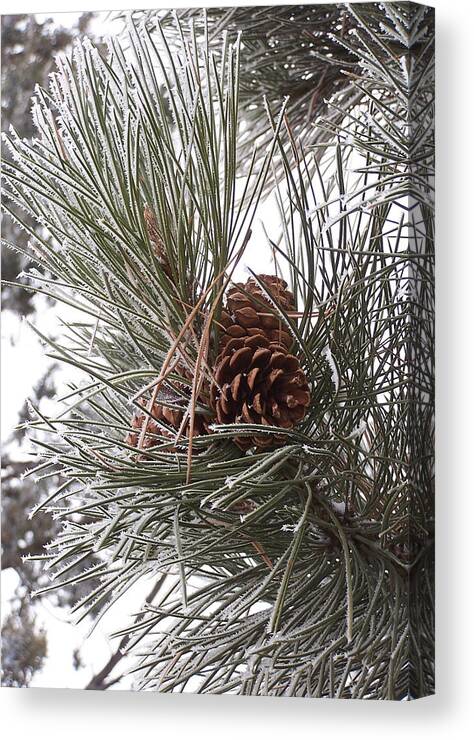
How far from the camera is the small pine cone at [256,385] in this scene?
2.41ft

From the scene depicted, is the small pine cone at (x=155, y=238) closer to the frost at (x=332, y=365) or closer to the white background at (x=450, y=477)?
the frost at (x=332, y=365)

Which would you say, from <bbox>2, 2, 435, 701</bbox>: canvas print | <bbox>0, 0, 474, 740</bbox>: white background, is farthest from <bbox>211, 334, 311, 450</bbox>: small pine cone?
<bbox>0, 0, 474, 740</bbox>: white background

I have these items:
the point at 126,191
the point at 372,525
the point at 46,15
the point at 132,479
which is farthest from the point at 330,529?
the point at 46,15

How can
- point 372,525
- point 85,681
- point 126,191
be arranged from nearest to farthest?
point 126,191, point 372,525, point 85,681

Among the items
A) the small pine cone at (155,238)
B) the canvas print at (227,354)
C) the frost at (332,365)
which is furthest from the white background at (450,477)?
the small pine cone at (155,238)

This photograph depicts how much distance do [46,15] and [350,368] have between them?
406mm

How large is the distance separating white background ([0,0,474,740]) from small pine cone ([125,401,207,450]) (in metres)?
0.22

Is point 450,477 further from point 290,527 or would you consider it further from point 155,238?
point 155,238

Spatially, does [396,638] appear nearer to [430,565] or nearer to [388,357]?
[430,565]

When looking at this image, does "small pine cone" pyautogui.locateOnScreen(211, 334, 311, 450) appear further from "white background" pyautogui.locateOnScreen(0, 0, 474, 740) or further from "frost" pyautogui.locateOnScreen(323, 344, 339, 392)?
"white background" pyautogui.locateOnScreen(0, 0, 474, 740)

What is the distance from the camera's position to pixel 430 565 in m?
0.86

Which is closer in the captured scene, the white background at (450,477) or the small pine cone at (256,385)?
the small pine cone at (256,385)

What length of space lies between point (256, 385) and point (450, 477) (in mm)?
212

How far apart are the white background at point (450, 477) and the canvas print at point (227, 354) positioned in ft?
0.07
